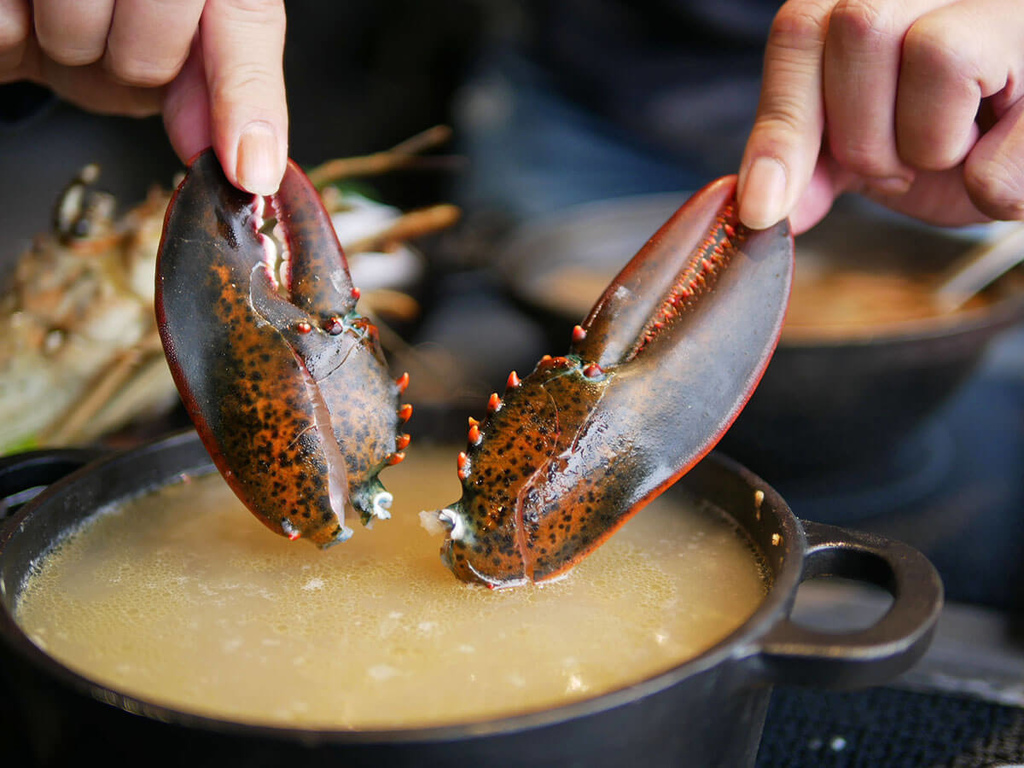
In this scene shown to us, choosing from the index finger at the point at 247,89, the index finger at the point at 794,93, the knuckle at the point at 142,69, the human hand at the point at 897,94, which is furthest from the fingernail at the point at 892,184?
the knuckle at the point at 142,69

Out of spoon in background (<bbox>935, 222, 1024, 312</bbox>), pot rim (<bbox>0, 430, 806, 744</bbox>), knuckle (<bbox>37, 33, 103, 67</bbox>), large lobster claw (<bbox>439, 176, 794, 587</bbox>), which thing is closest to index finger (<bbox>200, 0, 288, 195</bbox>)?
knuckle (<bbox>37, 33, 103, 67</bbox>)

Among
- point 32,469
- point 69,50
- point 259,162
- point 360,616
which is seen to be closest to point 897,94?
point 259,162

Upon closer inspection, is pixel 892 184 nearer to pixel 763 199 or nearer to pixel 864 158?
pixel 864 158

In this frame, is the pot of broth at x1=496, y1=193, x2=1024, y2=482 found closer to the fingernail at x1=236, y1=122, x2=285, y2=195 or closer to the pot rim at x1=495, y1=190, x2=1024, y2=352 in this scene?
the pot rim at x1=495, y1=190, x2=1024, y2=352

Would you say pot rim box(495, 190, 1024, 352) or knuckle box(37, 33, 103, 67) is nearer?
knuckle box(37, 33, 103, 67)

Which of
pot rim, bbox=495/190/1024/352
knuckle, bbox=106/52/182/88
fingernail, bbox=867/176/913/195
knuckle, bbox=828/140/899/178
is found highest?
knuckle, bbox=106/52/182/88

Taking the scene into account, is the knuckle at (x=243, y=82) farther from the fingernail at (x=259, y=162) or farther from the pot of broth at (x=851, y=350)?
the pot of broth at (x=851, y=350)
